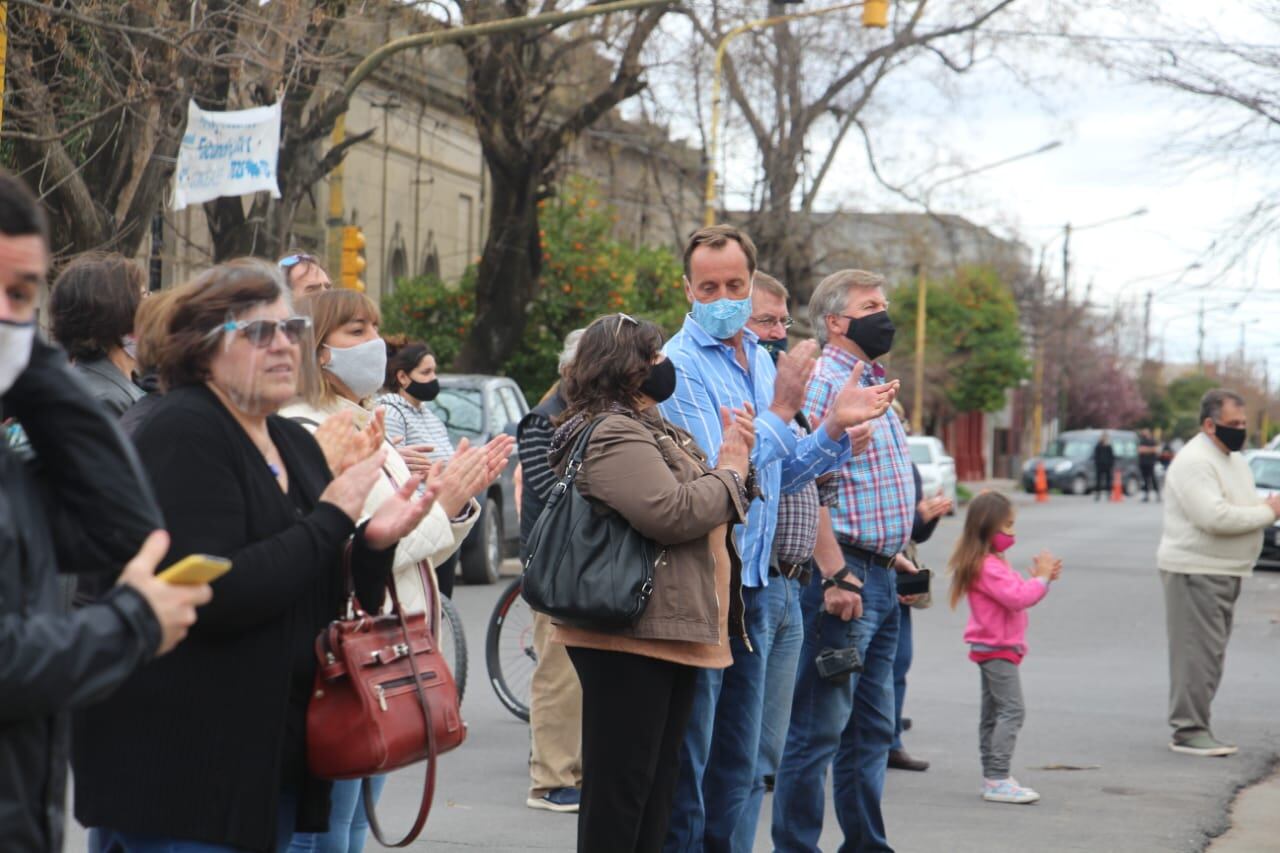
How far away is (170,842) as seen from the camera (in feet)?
10.8

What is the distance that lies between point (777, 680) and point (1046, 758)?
4.00 metres

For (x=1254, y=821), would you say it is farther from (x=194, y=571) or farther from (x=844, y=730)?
(x=194, y=571)

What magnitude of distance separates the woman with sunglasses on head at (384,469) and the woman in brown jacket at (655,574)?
0.39 metres

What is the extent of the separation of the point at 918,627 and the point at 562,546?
1101 cm

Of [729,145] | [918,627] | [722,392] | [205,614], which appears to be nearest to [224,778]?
[205,614]

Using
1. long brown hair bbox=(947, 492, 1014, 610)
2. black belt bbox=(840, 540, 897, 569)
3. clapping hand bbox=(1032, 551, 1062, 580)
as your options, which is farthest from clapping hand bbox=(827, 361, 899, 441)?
clapping hand bbox=(1032, 551, 1062, 580)

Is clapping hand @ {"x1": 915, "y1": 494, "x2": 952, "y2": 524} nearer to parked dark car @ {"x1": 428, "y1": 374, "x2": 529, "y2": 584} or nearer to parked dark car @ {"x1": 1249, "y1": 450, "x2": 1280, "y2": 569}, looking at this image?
parked dark car @ {"x1": 428, "y1": 374, "x2": 529, "y2": 584}

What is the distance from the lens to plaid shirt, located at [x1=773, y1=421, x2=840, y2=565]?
5.67m

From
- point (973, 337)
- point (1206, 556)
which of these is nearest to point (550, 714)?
point (1206, 556)

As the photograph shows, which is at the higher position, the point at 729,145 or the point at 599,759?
the point at 729,145

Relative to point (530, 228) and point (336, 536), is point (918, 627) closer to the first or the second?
point (530, 228)

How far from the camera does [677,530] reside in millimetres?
4641

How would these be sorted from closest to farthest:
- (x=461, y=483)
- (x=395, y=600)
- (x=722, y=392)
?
(x=395, y=600) < (x=461, y=483) < (x=722, y=392)

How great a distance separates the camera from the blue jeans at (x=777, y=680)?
5484 mm
